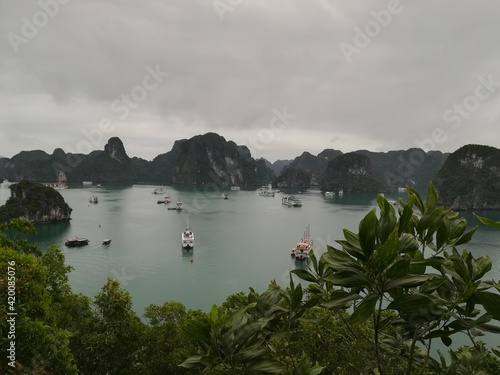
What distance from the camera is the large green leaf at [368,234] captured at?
148 cm

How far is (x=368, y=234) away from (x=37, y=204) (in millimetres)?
74320

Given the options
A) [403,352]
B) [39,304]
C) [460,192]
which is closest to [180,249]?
[39,304]

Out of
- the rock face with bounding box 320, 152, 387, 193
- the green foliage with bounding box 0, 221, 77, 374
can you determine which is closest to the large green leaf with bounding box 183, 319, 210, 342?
the green foliage with bounding box 0, 221, 77, 374

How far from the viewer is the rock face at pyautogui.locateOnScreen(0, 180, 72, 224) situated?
5919 cm

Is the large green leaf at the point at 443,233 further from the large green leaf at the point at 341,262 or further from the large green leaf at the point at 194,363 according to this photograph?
the large green leaf at the point at 194,363

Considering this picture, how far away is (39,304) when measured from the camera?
6312 millimetres

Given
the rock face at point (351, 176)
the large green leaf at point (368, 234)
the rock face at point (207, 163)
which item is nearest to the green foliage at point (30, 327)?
the large green leaf at point (368, 234)

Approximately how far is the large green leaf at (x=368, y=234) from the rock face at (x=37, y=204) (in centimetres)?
7225

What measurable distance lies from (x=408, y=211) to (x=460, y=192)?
390 ft

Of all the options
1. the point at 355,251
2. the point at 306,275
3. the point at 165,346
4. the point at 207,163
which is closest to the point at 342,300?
the point at 355,251

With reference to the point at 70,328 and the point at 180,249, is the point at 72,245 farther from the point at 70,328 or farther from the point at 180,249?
the point at 70,328

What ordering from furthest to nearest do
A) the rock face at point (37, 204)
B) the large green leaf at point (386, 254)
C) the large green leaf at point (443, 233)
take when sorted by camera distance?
the rock face at point (37, 204)
the large green leaf at point (443, 233)
the large green leaf at point (386, 254)

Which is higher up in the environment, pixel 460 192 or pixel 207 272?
pixel 460 192

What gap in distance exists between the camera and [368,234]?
4.93 feet
